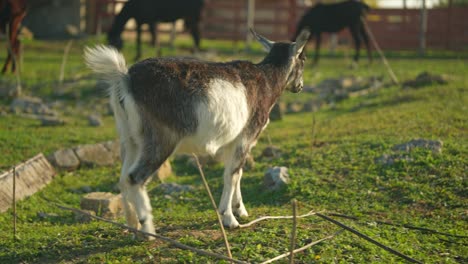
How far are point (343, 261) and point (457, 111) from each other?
22.3ft

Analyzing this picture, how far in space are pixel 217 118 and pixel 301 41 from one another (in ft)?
5.70

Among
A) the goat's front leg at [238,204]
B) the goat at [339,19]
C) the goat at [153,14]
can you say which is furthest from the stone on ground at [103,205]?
the goat at [339,19]

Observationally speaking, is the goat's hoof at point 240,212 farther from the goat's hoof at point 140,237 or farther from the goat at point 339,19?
the goat at point 339,19

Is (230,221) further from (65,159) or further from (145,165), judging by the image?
(65,159)

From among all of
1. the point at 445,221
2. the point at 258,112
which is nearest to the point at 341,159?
the point at 445,221

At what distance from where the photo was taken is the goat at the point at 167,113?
601 cm

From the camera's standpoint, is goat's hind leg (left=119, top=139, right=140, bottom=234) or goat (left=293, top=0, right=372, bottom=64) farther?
goat (left=293, top=0, right=372, bottom=64)

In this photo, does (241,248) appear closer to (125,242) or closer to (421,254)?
(125,242)

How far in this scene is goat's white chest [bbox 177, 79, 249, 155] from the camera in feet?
20.4

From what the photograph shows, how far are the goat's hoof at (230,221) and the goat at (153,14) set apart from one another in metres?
9.24

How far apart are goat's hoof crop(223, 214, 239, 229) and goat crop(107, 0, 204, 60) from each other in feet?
30.3

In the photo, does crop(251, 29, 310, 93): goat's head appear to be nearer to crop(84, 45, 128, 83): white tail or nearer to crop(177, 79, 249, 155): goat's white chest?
crop(177, 79, 249, 155): goat's white chest

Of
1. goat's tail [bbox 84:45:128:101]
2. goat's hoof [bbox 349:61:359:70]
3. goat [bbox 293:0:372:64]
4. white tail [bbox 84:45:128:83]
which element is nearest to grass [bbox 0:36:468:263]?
goat's tail [bbox 84:45:128:101]

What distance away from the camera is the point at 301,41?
24.7 ft
